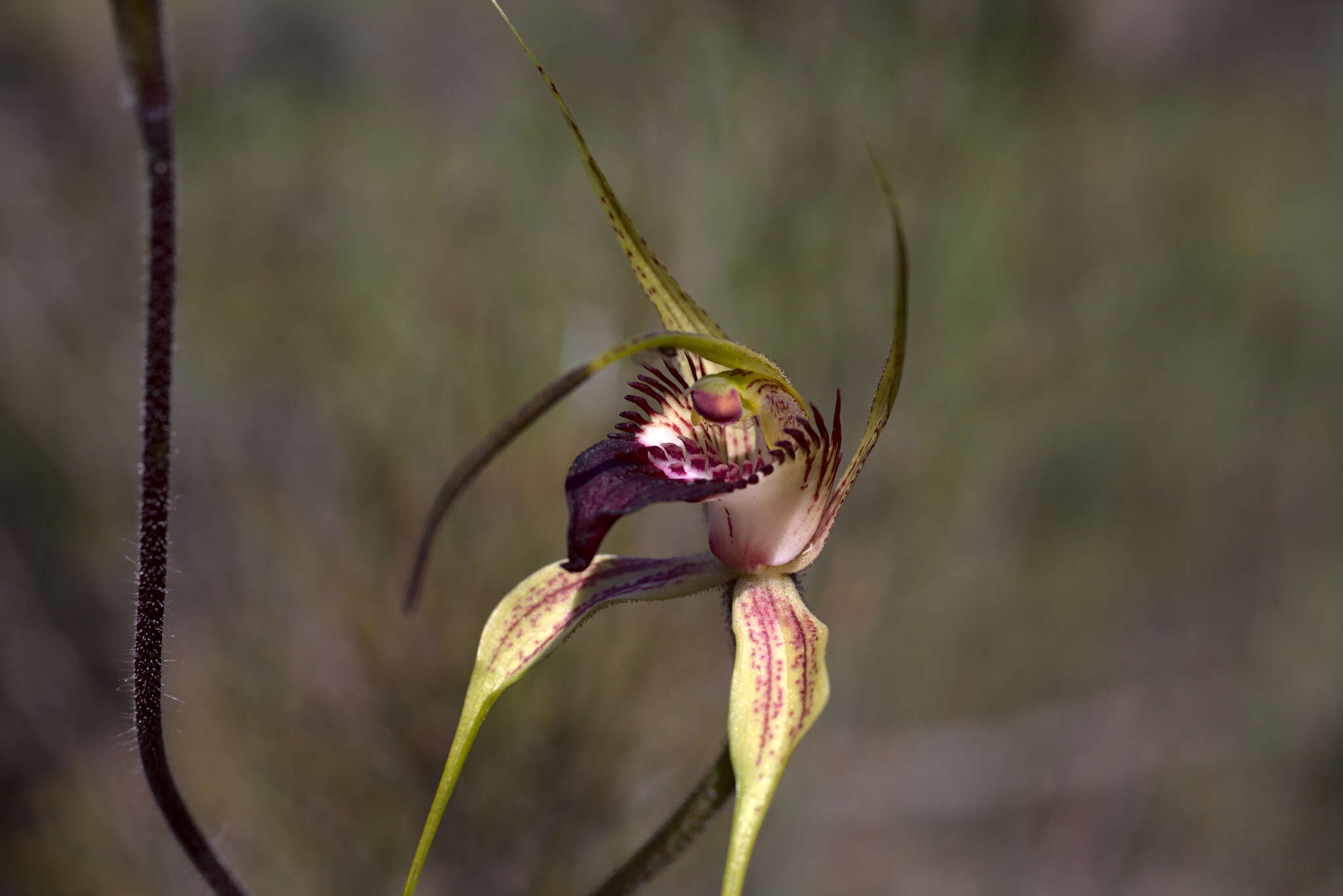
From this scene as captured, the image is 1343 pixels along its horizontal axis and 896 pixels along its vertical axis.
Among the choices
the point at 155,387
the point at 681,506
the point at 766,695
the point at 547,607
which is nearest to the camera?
the point at 155,387

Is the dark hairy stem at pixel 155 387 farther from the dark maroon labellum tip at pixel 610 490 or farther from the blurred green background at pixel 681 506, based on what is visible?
the blurred green background at pixel 681 506

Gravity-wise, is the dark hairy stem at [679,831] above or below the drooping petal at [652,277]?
below

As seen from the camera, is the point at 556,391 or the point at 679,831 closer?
the point at 556,391

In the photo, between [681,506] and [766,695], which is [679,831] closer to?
[766,695]

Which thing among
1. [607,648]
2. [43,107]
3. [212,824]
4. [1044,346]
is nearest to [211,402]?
[212,824]

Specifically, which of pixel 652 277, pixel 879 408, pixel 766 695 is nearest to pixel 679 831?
pixel 766 695

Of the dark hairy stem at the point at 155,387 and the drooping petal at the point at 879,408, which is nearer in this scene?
the dark hairy stem at the point at 155,387

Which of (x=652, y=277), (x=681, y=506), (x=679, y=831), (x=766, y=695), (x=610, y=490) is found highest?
(x=652, y=277)

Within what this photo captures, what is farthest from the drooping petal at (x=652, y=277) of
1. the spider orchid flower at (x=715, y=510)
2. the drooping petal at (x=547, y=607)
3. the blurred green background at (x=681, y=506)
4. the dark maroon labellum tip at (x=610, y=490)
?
the blurred green background at (x=681, y=506)
